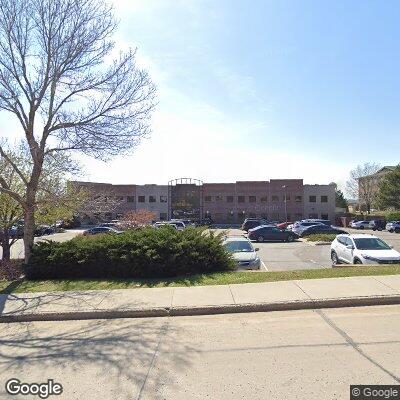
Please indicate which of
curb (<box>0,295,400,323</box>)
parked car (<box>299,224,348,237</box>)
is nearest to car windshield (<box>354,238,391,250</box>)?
curb (<box>0,295,400,323</box>)

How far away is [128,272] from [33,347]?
17.1ft

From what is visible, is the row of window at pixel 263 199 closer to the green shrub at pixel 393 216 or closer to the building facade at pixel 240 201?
the building facade at pixel 240 201

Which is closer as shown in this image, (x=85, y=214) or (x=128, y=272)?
(x=128, y=272)

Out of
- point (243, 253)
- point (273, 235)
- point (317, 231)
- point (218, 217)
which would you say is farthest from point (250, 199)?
point (243, 253)

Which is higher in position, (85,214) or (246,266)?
(85,214)

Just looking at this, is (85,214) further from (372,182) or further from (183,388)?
(372,182)

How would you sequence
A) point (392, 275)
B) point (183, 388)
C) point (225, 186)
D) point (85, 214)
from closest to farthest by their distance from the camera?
1. point (183, 388)
2. point (392, 275)
3. point (85, 214)
4. point (225, 186)

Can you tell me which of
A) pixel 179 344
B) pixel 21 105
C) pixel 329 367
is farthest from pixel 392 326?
pixel 21 105

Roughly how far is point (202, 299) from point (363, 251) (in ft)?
27.9

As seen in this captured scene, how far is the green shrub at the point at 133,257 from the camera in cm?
1104

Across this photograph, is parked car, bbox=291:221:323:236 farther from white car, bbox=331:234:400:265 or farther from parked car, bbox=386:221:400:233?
white car, bbox=331:234:400:265

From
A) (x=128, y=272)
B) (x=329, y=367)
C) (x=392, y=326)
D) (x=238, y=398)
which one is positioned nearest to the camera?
(x=238, y=398)

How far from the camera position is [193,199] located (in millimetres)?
77312

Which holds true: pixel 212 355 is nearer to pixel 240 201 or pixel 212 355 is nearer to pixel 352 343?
pixel 352 343
